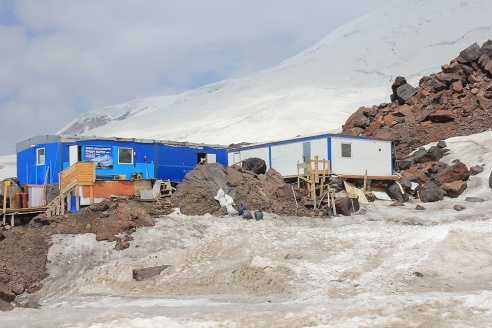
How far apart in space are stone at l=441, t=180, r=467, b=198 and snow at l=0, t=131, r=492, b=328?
16.5 feet

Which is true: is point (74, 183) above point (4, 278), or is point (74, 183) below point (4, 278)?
above

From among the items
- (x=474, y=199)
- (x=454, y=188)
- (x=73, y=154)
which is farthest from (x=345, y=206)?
(x=73, y=154)

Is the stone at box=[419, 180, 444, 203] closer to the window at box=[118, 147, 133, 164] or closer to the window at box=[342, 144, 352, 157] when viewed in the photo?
the window at box=[342, 144, 352, 157]

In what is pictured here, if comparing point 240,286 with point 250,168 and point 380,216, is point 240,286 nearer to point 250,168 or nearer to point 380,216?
point 380,216

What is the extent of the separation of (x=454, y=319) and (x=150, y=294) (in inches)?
353

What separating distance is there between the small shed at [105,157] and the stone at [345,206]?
898 cm

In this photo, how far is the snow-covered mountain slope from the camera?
8519 cm

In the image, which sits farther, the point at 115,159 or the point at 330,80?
the point at 330,80

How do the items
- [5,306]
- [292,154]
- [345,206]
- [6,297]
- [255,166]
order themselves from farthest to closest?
[292,154] → [255,166] → [345,206] → [6,297] → [5,306]

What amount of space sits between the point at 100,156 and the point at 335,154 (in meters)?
12.0

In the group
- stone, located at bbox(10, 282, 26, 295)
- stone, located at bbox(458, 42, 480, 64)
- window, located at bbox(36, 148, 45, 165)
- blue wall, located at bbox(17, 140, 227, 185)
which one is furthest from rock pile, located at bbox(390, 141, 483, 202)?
stone, located at bbox(10, 282, 26, 295)

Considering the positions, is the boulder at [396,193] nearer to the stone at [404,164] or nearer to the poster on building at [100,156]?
the stone at [404,164]

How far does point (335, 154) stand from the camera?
30.6m

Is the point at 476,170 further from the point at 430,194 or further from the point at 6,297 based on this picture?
the point at 6,297
